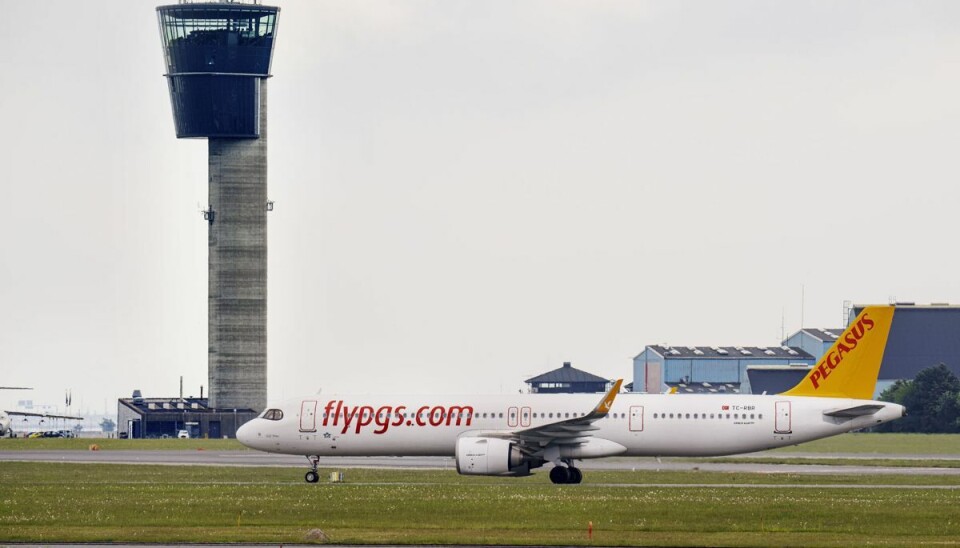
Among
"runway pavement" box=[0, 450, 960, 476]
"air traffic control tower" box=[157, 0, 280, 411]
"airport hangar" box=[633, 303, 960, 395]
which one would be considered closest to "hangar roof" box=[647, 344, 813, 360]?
"airport hangar" box=[633, 303, 960, 395]

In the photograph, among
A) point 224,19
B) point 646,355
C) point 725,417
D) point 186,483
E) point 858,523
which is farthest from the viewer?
point 646,355

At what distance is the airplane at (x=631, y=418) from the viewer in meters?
56.2

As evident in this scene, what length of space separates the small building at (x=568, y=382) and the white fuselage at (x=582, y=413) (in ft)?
353

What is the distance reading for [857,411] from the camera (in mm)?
55562

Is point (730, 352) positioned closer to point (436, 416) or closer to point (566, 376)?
point (566, 376)

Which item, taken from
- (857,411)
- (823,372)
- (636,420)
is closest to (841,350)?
(823,372)

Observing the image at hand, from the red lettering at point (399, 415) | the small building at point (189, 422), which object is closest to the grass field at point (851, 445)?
the red lettering at point (399, 415)

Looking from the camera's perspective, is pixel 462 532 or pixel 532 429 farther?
pixel 532 429

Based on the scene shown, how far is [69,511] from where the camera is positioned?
41219 mm

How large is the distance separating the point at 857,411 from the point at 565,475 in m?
10.7

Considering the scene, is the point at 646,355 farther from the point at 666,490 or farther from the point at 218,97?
the point at 666,490

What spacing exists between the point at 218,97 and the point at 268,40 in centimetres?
714

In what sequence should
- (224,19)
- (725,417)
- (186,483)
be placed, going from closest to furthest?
(186,483), (725,417), (224,19)

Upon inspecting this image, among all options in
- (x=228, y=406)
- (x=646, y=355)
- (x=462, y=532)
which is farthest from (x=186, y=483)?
(x=646, y=355)
